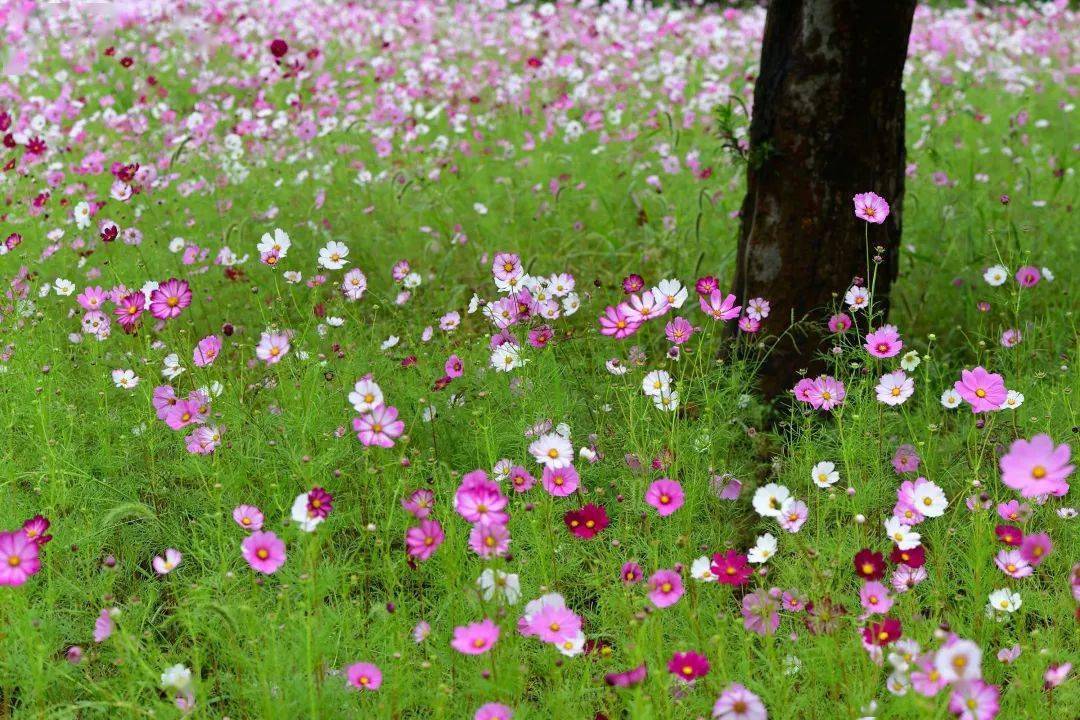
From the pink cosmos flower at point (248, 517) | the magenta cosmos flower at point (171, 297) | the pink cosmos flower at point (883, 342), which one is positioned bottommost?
the pink cosmos flower at point (248, 517)

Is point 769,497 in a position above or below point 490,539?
below

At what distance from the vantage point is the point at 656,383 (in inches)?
94.2

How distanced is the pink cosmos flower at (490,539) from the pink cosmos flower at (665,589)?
290mm

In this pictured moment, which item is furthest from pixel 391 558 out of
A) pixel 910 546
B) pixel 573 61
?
pixel 573 61

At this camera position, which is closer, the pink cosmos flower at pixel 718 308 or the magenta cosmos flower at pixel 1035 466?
the magenta cosmos flower at pixel 1035 466

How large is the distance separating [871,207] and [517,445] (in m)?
1.08

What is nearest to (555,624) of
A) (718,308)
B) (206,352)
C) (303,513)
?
(303,513)

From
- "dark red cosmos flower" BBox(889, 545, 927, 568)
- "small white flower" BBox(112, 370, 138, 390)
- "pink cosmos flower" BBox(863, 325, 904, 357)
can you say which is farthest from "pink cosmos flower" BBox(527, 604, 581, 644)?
"small white flower" BBox(112, 370, 138, 390)

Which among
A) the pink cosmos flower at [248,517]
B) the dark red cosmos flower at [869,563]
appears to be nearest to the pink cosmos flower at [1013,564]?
the dark red cosmos flower at [869,563]

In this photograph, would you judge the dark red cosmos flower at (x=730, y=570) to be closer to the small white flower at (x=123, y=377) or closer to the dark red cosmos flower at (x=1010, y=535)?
the dark red cosmos flower at (x=1010, y=535)

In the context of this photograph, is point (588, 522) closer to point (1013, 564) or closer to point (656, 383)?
point (656, 383)

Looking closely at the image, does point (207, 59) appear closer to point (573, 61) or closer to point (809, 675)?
point (573, 61)

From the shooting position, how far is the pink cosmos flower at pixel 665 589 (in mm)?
1736

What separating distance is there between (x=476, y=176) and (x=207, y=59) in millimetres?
3249
